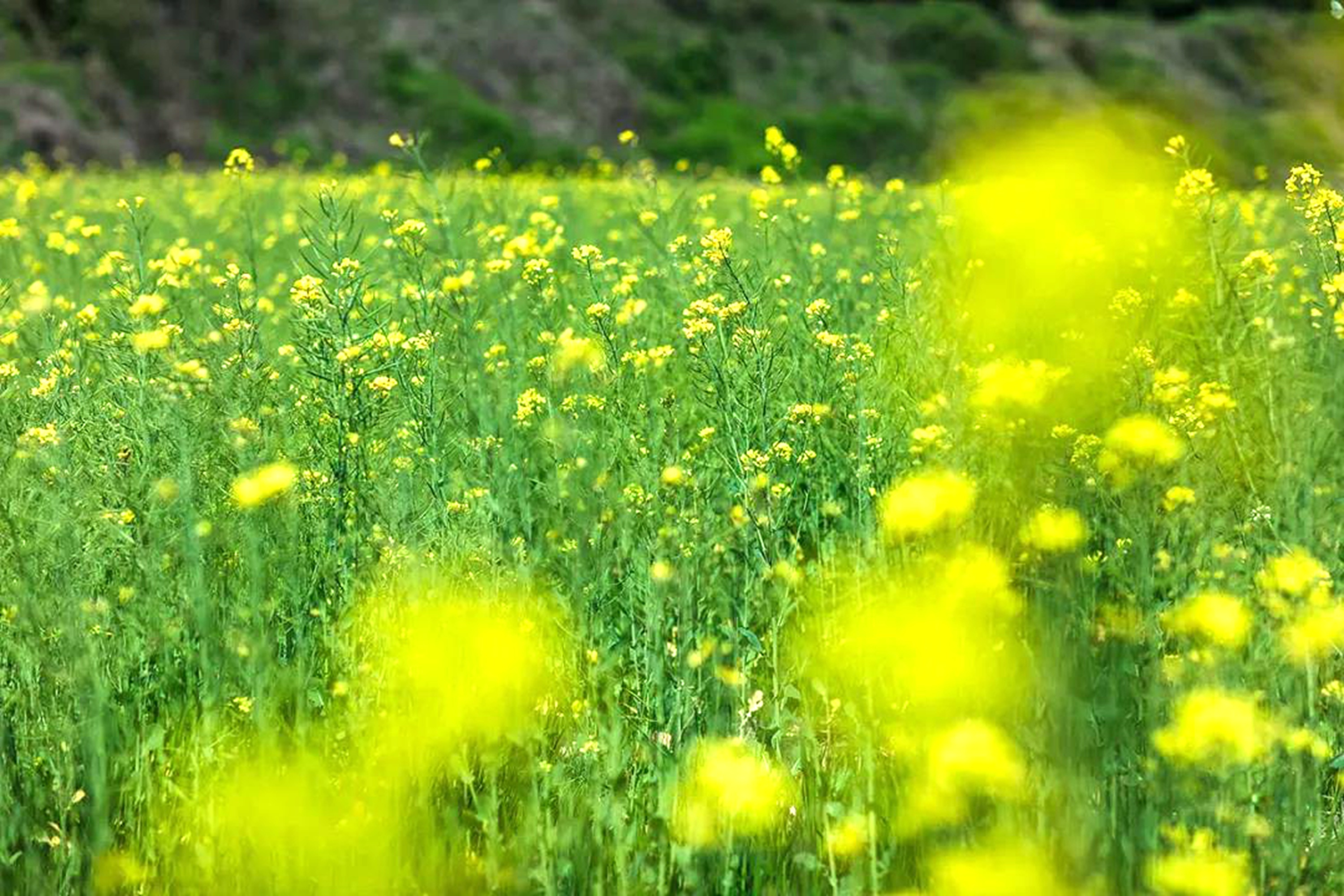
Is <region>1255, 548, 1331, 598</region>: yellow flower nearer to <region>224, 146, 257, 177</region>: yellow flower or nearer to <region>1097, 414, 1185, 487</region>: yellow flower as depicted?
<region>1097, 414, 1185, 487</region>: yellow flower

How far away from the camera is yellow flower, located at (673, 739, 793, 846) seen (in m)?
1.76

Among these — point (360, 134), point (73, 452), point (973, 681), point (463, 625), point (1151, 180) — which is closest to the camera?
point (973, 681)

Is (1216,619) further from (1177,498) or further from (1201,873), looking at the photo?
(1177,498)

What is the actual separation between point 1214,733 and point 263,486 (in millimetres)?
1494

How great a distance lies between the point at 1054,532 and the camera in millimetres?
2027

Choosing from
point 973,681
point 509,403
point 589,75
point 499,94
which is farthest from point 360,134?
point 973,681

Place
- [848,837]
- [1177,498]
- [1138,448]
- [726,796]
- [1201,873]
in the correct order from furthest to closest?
[1177,498] → [1138,448] → [848,837] → [726,796] → [1201,873]

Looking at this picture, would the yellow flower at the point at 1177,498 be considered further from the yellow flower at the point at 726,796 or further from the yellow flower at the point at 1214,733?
the yellow flower at the point at 726,796

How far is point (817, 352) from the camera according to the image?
11.9 ft

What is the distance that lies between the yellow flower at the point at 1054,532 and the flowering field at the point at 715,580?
3cm

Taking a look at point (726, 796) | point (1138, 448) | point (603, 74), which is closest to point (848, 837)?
point (726, 796)

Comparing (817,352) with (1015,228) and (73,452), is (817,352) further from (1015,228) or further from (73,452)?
(73,452)

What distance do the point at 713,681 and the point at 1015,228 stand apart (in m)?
1.17

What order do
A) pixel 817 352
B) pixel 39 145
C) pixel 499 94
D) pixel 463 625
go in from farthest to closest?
pixel 499 94 < pixel 39 145 < pixel 817 352 < pixel 463 625
